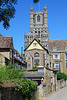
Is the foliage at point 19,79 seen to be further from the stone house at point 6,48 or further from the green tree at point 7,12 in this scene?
the stone house at point 6,48

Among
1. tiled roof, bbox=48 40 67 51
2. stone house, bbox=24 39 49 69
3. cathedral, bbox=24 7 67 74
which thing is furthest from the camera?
tiled roof, bbox=48 40 67 51

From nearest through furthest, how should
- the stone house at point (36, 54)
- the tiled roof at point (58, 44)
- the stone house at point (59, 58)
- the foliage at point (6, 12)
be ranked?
the foliage at point (6, 12) < the stone house at point (36, 54) < the stone house at point (59, 58) < the tiled roof at point (58, 44)

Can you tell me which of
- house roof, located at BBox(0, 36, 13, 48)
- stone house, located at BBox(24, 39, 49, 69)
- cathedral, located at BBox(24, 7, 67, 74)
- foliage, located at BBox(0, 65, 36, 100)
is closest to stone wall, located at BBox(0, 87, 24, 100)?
foliage, located at BBox(0, 65, 36, 100)

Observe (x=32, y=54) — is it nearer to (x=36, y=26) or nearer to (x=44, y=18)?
(x=36, y=26)

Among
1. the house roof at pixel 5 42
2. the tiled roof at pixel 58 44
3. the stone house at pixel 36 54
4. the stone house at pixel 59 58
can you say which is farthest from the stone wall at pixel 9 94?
the tiled roof at pixel 58 44

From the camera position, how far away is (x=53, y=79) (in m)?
34.0

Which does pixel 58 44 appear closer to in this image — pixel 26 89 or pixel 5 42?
pixel 5 42

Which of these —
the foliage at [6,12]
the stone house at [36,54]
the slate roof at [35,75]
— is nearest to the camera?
the foliage at [6,12]

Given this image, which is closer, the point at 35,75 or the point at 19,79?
the point at 19,79

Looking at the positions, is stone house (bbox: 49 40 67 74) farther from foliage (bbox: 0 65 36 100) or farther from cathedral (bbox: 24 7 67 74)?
foliage (bbox: 0 65 36 100)

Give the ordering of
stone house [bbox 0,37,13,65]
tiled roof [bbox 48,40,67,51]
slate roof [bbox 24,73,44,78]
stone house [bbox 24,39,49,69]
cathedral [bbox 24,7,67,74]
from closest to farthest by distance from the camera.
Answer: slate roof [bbox 24,73,44,78] → stone house [bbox 0,37,13,65] → stone house [bbox 24,39,49,69] → cathedral [bbox 24,7,67,74] → tiled roof [bbox 48,40,67,51]

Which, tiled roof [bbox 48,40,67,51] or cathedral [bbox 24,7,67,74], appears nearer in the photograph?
cathedral [bbox 24,7,67,74]

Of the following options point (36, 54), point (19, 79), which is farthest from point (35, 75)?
point (36, 54)

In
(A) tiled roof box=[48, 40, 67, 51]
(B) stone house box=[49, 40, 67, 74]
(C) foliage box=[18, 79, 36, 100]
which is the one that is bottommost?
(C) foliage box=[18, 79, 36, 100]
